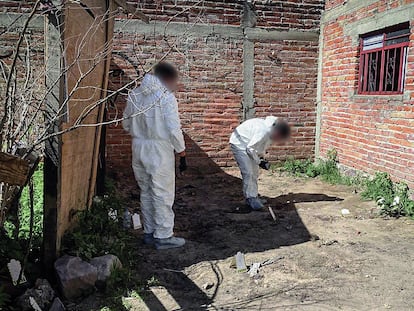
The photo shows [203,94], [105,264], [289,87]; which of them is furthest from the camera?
[289,87]

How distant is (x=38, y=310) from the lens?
2959 millimetres

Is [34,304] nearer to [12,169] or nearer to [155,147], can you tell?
[12,169]

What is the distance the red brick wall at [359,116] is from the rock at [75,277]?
479cm

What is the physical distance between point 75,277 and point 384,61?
19.1 ft

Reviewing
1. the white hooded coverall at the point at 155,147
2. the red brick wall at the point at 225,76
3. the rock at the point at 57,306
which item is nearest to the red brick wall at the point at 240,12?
the red brick wall at the point at 225,76

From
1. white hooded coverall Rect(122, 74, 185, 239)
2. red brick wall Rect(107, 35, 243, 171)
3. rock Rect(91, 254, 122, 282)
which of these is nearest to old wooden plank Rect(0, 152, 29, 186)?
rock Rect(91, 254, 122, 282)

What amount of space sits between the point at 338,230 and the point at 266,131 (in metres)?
1.63

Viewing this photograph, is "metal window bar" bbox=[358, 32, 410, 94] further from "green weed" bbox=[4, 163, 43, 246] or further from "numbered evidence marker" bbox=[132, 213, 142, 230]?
"green weed" bbox=[4, 163, 43, 246]

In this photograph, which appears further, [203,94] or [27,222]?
[203,94]

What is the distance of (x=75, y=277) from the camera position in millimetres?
3293

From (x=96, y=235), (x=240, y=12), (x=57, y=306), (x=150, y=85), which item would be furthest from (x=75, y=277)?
(x=240, y=12)

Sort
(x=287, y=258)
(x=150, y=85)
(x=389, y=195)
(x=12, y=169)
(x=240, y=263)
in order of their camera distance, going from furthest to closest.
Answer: (x=389, y=195) < (x=150, y=85) < (x=287, y=258) < (x=240, y=263) < (x=12, y=169)

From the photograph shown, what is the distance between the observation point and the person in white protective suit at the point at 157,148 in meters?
4.27

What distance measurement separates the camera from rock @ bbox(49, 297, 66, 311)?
120 inches
